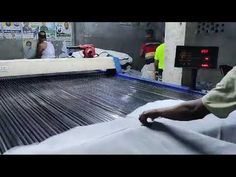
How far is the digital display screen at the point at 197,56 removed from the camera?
196 cm

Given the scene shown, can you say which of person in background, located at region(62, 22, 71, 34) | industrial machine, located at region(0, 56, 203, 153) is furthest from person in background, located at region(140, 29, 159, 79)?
person in background, located at region(62, 22, 71, 34)

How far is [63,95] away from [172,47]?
63.7 inches

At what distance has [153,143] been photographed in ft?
3.61

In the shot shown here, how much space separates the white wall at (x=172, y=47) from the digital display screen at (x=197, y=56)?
2.91 ft

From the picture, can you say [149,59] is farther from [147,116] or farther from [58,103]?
[147,116]

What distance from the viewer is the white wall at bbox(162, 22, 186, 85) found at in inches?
118

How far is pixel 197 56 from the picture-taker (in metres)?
2.04

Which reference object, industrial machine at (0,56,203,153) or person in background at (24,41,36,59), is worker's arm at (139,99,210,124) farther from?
person in background at (24,41,36,59)

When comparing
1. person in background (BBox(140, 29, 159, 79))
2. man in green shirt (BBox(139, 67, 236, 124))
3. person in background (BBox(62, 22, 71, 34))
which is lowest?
person in background (BBox(140, 29, 159, 79))

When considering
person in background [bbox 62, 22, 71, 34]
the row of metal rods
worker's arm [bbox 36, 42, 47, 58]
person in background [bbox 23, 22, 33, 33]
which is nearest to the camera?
the row of metal rods

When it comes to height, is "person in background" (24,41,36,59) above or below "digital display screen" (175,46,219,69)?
below

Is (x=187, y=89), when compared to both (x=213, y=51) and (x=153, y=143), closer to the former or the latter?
(x=213, y=51)

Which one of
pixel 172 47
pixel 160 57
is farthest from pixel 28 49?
pixel 172 47

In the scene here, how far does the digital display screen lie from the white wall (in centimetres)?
89
